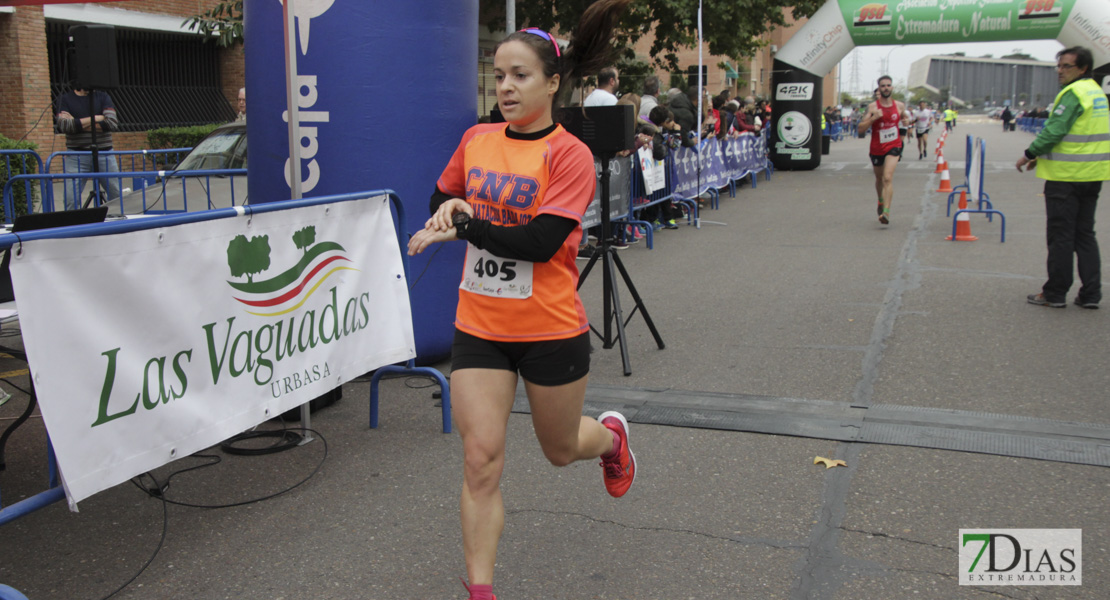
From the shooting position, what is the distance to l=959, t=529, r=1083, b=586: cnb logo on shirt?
3404 mm

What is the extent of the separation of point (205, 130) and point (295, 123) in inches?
684

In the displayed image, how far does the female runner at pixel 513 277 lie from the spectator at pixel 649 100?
1060 cm

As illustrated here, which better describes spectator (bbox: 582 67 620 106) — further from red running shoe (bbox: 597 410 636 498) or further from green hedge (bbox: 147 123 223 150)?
green hedge (bbox: 147 123 223 150)

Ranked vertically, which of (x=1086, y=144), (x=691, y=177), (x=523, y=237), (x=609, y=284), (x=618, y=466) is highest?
(x=1086, y=144)

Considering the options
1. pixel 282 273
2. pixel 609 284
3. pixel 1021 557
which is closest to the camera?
pixel 1021 557

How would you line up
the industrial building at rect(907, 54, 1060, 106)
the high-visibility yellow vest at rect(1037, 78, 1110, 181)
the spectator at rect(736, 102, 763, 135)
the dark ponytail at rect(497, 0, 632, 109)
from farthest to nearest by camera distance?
the industrial building at rect(907, 54, 1060, 106), the spectator at rect(736, 102, 763, 135), the high-visibility yellow vest at rect(1037, 78, 1110, 181), the dark ponytail at rect(497, 0, 632, 109)

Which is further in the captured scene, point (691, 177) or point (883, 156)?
point (691, 177)

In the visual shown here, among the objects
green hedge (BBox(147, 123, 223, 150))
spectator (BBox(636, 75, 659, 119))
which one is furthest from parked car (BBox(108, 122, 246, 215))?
green hedge (BBox(147, 123, 223, 150))

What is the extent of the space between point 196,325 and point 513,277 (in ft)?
4.87

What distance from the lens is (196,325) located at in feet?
12.6

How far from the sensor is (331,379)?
4766 millimetres

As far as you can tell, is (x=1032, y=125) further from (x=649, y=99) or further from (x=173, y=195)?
(x=173, y=195)

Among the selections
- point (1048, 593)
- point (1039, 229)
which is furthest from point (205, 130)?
point (1048, 593)

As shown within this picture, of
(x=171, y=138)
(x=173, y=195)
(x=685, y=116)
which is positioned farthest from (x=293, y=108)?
(x=171, y=138)
